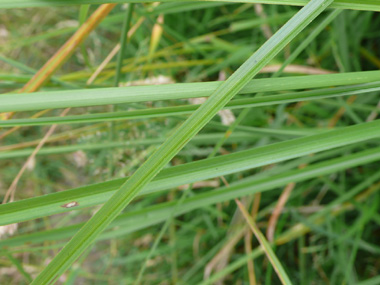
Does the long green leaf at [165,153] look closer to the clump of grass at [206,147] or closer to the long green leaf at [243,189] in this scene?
the clump of grass at [206,147]

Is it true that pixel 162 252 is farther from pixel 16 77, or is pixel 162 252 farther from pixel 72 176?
pixel 16 77

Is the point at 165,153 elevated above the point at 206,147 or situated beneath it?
situated beneath

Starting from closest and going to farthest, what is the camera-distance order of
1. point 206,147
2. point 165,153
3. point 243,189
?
point 165,153, point 243,189, point 206,147

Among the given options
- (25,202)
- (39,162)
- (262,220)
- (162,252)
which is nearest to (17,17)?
(39,162)

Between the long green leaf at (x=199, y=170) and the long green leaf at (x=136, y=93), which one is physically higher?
the long green leaf at (x=136, y=93)

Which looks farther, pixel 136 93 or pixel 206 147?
pixel 206 147

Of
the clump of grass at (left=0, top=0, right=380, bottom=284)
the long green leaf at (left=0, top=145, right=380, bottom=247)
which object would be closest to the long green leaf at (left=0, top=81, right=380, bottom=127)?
the clump of grass at (left=0, top=0, right=380, bottom=284)

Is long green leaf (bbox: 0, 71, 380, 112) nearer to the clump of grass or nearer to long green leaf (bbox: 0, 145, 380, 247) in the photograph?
the clump of grass

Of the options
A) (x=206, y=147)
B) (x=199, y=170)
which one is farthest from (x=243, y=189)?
(x=206, y=147)

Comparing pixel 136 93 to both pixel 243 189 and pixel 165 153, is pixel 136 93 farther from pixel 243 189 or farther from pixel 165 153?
pixel 243 189

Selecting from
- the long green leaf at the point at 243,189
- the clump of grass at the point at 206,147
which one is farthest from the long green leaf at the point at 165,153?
the long green leaf at the point at 243,189
